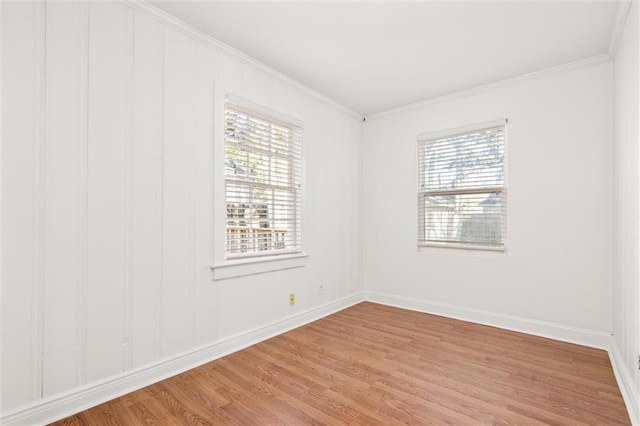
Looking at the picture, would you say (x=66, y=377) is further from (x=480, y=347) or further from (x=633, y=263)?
(x=633, y=263)

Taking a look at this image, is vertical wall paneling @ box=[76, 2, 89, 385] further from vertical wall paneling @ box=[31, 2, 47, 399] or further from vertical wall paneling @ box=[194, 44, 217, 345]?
vertical wall paneling @ box=[194, 44, 217, 345]

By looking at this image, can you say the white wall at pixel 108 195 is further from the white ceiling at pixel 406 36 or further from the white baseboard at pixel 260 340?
the white ceiling at pixel 406 36

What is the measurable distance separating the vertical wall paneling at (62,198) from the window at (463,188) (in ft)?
11.5

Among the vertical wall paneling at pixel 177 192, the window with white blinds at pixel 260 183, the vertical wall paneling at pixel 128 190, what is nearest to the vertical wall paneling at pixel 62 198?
the vertical wall paneling at pixel 128 190

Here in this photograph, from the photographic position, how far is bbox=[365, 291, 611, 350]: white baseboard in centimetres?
293

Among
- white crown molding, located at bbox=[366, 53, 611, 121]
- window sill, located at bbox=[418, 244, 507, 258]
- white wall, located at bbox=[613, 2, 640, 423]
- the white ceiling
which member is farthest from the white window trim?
white wall, located at bbox=[613, 2, 640, 423]

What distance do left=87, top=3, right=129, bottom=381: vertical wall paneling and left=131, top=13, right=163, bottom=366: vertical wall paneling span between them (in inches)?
3.3

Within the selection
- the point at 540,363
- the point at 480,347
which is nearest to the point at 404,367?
the point at 480,347

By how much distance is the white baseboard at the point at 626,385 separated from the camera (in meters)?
1.82

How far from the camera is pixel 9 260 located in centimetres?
170

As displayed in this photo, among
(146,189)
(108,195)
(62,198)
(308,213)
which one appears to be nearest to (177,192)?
(146,189)

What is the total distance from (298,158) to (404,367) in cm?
228

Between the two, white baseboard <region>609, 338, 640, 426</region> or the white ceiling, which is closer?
white baseboard <region>609, 338, 640, 426</region>

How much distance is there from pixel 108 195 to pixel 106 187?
2.1 inches
